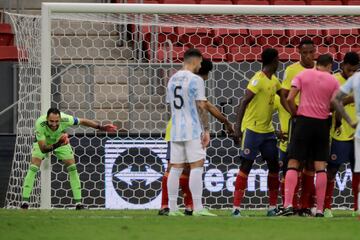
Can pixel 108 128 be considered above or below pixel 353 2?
below

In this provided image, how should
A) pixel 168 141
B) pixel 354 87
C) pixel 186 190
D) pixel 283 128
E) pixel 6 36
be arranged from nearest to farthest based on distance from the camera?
1. pixel 354 87
2. pixel 168 141
3. pixel 186 190
4. pixel 283 128
5. pixel 6 36

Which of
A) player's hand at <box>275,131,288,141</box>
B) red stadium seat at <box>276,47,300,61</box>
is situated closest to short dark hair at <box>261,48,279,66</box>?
player's hand at <box>275,131,288,141</box>

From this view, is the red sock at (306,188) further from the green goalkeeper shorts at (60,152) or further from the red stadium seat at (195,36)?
the red stadium seat at (195,36)

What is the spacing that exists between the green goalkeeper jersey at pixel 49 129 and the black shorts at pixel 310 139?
3.89m

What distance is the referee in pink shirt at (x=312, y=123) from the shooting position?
12.3 meters

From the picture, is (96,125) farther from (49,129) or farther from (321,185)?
(321,185)

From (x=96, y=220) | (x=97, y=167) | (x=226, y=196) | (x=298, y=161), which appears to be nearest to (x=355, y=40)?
(x=226, y=196)

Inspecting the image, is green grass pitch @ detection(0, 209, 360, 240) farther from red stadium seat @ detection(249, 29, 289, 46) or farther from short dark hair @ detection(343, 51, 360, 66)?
red stadium seat @ detection(249, 29, 289, 46)

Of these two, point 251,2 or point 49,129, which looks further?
point 251,2

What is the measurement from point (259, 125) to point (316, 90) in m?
0.93

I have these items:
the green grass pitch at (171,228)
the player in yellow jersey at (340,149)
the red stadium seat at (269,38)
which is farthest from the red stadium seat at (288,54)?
the green grass pitch at (171,228)

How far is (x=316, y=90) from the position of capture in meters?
12.3

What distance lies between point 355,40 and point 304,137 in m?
5.33

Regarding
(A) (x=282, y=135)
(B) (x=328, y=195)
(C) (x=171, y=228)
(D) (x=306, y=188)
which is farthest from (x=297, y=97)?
(C) (x=171, y=228)
